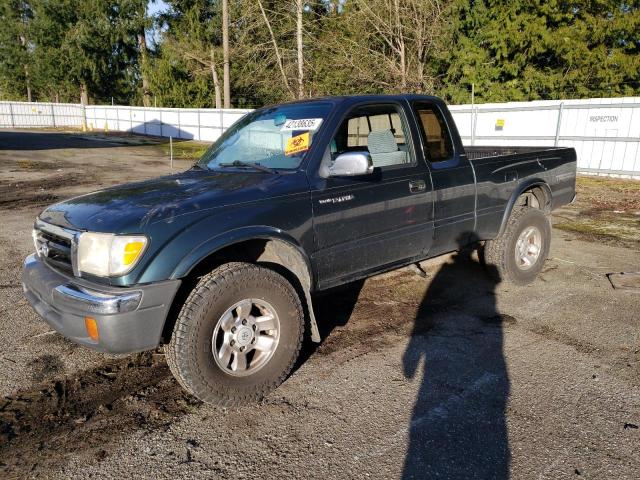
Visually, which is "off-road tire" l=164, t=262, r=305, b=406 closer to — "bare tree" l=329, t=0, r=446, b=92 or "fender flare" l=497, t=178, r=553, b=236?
"fender flare" l=497, t=178, r=553, b=236

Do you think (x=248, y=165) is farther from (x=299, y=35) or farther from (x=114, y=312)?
(x=299, y=35)

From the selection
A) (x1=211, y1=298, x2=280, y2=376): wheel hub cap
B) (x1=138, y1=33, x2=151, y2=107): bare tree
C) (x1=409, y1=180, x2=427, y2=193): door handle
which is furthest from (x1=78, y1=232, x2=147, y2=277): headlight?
(x1=138, y1=33, x2=151, y2=107): bare tree

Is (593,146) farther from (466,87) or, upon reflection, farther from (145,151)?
(145,151)

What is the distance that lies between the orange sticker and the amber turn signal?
1745mm

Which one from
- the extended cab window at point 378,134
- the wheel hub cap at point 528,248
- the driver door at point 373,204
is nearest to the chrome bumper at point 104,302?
the driver door at point 373,204

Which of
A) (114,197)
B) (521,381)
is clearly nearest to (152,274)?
(114,197)

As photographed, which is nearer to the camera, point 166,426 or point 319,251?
point 166,426

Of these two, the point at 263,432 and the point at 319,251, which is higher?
the point at 319,251

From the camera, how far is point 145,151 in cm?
2319

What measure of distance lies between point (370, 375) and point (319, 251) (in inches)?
35.7

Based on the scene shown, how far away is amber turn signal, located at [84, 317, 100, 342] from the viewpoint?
2629 millimetres

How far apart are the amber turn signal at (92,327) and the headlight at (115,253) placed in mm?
246

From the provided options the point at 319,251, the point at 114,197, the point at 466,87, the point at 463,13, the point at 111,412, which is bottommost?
the point at 111,412

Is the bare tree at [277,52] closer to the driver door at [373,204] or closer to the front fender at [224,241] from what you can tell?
the driver door at [373,204]
